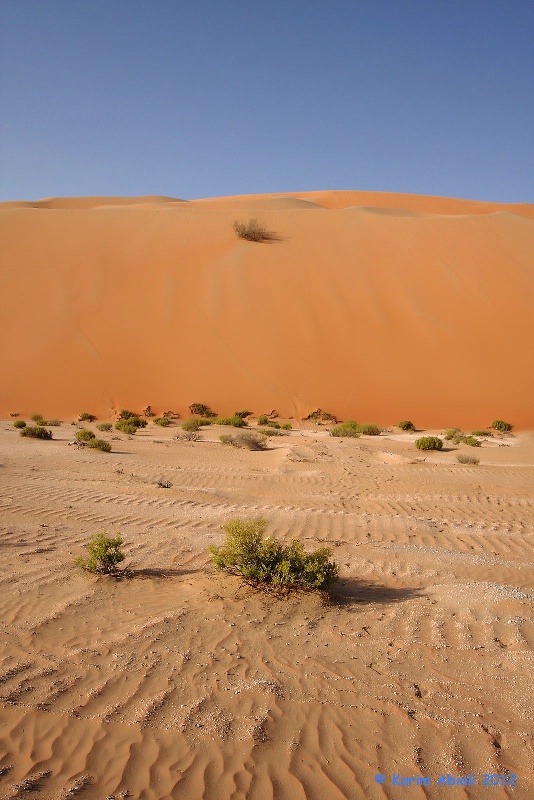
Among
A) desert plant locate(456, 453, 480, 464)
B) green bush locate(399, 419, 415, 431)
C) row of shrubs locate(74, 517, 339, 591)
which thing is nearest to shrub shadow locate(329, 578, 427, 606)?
row of shrubs locate(74, 517, 339, 591)

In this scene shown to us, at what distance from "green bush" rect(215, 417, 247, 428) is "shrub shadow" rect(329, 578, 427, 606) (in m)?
15.5

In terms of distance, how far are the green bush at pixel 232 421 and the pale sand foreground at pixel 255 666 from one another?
42.4ft

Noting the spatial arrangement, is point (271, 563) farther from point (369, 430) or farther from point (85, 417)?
point (85, 417)

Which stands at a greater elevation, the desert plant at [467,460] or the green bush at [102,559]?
the green bush at [102,559]

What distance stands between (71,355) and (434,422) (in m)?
17.2

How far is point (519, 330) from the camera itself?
92.5 ft

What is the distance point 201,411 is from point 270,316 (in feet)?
26.3

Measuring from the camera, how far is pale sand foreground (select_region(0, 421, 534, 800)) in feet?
8.45

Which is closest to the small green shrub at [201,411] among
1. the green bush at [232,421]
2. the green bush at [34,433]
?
→ the green bush at [232,421]

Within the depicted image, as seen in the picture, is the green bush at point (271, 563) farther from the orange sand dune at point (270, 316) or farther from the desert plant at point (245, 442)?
the orange sand dune at point (270, 316)

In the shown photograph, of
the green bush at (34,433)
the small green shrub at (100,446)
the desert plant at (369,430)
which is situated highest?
the small green shrub at (100,446)

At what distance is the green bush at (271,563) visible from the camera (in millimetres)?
4637

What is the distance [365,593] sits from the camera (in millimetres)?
4961

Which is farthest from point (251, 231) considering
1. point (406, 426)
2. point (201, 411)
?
point (406, 426)
